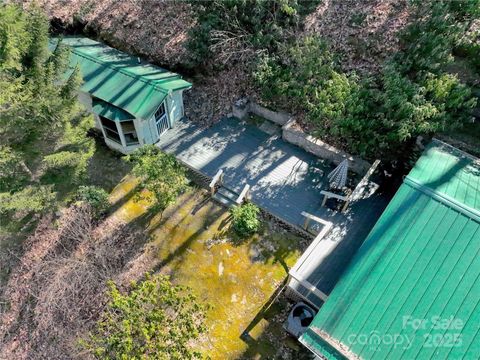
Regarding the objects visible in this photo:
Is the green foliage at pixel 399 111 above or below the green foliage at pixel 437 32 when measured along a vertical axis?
below

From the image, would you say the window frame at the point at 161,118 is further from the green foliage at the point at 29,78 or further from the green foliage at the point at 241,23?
the green foliage at the point at 29,78

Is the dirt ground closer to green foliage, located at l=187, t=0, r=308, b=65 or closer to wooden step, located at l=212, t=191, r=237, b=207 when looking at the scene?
wooden step, located at l=212, t=191, r=237, b=207

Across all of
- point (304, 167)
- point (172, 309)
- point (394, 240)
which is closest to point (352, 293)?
point (394, 240)

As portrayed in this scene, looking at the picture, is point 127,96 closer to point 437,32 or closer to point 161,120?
point 161,120

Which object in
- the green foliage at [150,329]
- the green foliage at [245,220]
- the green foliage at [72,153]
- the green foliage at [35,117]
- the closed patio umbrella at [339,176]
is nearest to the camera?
the green foliage at [150,329]

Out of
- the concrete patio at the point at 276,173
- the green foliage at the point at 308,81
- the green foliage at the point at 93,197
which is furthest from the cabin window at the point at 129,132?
the green foliage at the point at 308,81

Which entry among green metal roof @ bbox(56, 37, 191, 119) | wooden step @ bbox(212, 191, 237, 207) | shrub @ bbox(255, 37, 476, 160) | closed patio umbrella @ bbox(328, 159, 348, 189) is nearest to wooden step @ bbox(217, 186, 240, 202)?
wooden step @ bbox(212, 191, 237, 207)

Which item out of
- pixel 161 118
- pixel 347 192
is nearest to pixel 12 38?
pixel 161 118
